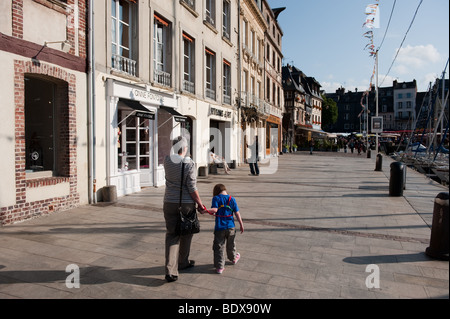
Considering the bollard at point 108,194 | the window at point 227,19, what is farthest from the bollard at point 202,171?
the window at point 227,19

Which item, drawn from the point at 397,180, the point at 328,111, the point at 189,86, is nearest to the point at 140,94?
the point at 189,86

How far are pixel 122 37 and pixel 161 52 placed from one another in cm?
231

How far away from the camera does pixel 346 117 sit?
306 ft

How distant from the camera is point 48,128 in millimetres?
8031

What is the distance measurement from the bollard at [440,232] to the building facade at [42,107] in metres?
7.20

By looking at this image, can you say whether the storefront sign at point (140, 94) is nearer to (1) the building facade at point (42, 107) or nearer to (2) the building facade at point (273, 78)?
(1) the building facade at point (42, 107)

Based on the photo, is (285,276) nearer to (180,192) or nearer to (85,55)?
(180,192)

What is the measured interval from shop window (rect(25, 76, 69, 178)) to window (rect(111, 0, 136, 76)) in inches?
88.1

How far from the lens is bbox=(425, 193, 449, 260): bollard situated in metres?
4.95

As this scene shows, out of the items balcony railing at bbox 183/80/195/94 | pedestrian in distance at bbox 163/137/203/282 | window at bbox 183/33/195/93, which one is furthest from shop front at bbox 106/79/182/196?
pedestrian in distance at bbox 163/137/203/282

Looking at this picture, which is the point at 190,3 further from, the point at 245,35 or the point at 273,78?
the point at 273,78

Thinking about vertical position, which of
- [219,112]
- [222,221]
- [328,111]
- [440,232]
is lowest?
[440,232]

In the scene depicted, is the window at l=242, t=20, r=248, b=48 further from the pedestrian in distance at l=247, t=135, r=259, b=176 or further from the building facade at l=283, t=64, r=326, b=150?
the building facade at l=283, t=64, r=326, b=150

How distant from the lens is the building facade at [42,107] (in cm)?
658
